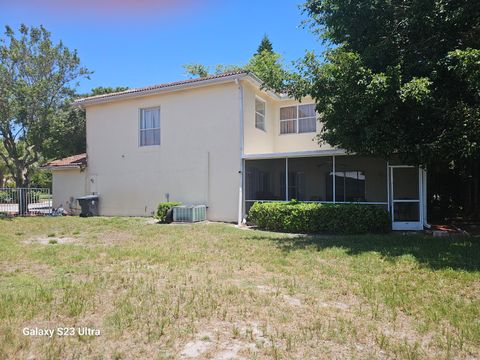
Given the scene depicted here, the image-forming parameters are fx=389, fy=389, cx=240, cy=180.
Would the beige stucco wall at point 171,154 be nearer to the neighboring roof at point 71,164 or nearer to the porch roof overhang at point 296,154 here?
the neighboring roof at point 71,164

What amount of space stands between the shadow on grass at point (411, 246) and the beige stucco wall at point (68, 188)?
12395 millimetres

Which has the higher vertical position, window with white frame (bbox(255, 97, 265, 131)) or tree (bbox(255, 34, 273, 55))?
tree (bbox(255, 34, 273, 55))

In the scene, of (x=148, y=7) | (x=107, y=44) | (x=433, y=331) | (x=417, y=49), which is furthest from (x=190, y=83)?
(x=433, y=331)

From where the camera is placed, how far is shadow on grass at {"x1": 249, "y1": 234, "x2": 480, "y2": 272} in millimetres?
7820

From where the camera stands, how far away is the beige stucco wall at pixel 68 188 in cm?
2020

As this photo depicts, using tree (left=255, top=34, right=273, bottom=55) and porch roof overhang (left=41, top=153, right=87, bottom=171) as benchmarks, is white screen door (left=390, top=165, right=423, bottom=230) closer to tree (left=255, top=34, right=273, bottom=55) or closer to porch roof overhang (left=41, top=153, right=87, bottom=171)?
porch roof overhang (left=41, top=153, right=87, bottom=171)

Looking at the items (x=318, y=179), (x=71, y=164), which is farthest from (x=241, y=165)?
(x=71, y=164)

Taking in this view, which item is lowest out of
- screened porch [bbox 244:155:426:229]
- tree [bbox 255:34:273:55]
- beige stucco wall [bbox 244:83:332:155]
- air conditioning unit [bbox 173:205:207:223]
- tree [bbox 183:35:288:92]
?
air conditioning unit [bbox 173:205:207:223]

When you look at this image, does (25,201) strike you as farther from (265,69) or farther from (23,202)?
(265,69)

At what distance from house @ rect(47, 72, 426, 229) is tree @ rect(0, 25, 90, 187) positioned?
2142 mm

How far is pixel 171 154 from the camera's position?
57.2 feet

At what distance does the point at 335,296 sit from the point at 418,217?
30.0 feet

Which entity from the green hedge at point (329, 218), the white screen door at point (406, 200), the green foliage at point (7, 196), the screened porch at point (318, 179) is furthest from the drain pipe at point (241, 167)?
the green foliage at point (7, 196)

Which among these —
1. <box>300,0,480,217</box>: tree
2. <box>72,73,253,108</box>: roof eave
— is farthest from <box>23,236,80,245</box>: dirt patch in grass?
<box>300,0,480,217</box>: tree
